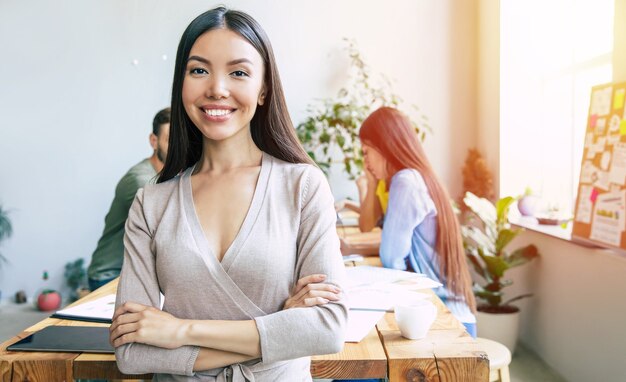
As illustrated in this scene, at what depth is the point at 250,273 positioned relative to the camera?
3.51ft

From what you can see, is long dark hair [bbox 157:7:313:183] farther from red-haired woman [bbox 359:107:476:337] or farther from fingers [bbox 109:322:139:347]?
red-haired woman [bbox 359:107:476:337]

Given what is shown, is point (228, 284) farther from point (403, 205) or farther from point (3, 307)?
point (3, 307)

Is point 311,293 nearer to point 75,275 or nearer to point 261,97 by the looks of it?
point 261,97

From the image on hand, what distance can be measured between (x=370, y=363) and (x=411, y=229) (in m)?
0.99

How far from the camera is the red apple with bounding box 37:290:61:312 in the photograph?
447 centimetres

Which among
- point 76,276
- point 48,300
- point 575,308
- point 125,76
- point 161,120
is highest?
point 125,76

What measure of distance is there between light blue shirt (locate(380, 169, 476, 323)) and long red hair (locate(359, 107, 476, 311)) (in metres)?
0.03

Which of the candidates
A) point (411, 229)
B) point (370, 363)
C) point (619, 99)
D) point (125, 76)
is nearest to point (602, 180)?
point (619, 99)

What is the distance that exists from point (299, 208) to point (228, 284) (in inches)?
7.9

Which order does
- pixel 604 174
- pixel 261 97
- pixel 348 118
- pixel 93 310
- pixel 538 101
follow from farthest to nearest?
pixel 348 118 < pixel 538 101 < pixel 604 174 < pixel 93 310 < pixel 261 97

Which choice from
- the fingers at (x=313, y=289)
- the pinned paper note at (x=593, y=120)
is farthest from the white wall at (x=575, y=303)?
the fingers at (x=313, y=289)

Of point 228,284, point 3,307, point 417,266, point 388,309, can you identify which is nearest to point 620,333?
point 417,266

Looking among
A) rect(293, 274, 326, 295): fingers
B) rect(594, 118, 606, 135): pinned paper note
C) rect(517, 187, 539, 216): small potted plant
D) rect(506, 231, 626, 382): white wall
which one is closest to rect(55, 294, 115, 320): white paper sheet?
rect(293, 274, 326, 295): fingers

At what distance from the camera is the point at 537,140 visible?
405cm
